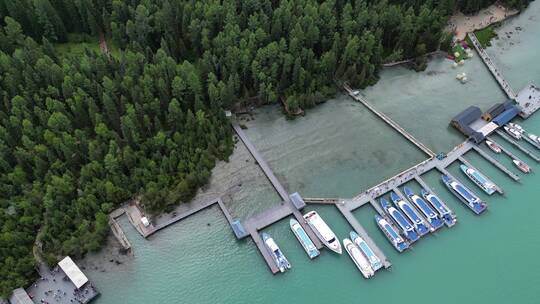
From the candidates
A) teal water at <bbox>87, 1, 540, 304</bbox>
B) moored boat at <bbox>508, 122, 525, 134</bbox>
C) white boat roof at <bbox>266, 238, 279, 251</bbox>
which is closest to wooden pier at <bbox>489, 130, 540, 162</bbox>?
teal water at <bbox>87, 1, 540, 304</bbox>

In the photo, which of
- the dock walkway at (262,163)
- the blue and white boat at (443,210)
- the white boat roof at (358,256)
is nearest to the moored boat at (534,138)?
the blue and white boat at (443,210)

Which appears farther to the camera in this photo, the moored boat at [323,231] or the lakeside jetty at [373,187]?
the lakeside jetty at [373,187]

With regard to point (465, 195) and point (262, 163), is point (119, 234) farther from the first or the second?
point (465, 195)

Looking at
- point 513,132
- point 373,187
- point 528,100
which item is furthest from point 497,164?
point 373,187

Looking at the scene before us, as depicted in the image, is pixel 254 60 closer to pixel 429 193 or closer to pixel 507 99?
pixel 429 193

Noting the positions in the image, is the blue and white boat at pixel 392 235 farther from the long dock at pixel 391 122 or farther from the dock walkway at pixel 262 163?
the long dock at pixel 391 122
